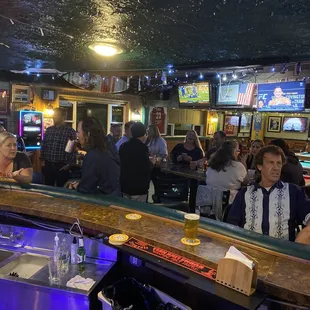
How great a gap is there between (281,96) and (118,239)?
463 cm

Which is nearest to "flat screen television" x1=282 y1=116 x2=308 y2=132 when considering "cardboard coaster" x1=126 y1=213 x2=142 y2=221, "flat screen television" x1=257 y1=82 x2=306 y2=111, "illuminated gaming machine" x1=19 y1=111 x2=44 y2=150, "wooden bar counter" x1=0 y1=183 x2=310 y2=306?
"flat screen television" x1=257 y1=82 x2=306 y2=111

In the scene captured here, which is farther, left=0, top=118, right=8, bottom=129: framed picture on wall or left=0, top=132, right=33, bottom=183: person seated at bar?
left=0, top=118, right=8, bottom=129: framed picture on wall

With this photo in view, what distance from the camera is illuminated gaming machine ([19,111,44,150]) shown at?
685 centimetres

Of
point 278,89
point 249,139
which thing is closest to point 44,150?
point 278,89

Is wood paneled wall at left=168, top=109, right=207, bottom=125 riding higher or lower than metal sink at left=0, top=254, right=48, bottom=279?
higher

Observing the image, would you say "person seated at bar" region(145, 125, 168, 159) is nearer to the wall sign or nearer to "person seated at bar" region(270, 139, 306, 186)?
"person seated at bar" region(270, 139, 306, 186)

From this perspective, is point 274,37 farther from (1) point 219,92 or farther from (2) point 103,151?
(1) point 219,92

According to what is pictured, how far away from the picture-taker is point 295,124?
13.0 metres

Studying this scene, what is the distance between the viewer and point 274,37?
2.12 m

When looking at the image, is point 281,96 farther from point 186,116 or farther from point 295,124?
point 295,124

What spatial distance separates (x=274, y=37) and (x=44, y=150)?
3.47m

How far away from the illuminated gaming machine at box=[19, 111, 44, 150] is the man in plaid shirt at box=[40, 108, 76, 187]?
2.71m

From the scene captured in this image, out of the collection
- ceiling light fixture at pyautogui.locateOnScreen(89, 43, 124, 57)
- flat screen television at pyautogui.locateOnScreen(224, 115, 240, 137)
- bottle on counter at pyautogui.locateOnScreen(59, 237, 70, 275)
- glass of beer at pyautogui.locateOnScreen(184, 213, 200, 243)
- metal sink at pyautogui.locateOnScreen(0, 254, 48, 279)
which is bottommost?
metal sink at pyautogui.locateOnScreen(0, 254, 48, 279)

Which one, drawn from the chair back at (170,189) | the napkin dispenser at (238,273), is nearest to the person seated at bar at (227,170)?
the chair back at (170,189)
